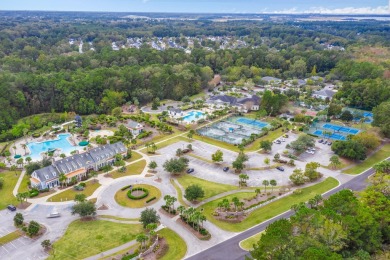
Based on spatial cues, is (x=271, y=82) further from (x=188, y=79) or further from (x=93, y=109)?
(x=93, y=109)

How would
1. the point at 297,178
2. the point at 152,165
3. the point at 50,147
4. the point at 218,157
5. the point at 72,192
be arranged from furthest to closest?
the point at 50,147
the point at 218,157
the point at 152,165
the point at 297,178
the point at 72,192

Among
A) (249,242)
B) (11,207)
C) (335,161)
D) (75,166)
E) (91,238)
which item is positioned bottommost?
(11,207)

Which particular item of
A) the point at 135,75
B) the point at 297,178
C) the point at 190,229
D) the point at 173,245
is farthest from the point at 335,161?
the point at 135,75

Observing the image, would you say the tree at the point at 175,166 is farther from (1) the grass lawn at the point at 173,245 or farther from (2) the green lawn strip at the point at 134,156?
(1) the grass lawn at the point at 173,245

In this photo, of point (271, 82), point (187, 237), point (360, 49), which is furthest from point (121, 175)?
point (360, 49)

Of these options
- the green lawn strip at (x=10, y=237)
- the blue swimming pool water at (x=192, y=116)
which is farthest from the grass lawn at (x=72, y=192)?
the blue swimming pool water at (x=192, y=116)

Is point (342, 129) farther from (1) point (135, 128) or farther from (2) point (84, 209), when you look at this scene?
(2) point (84, 209)
